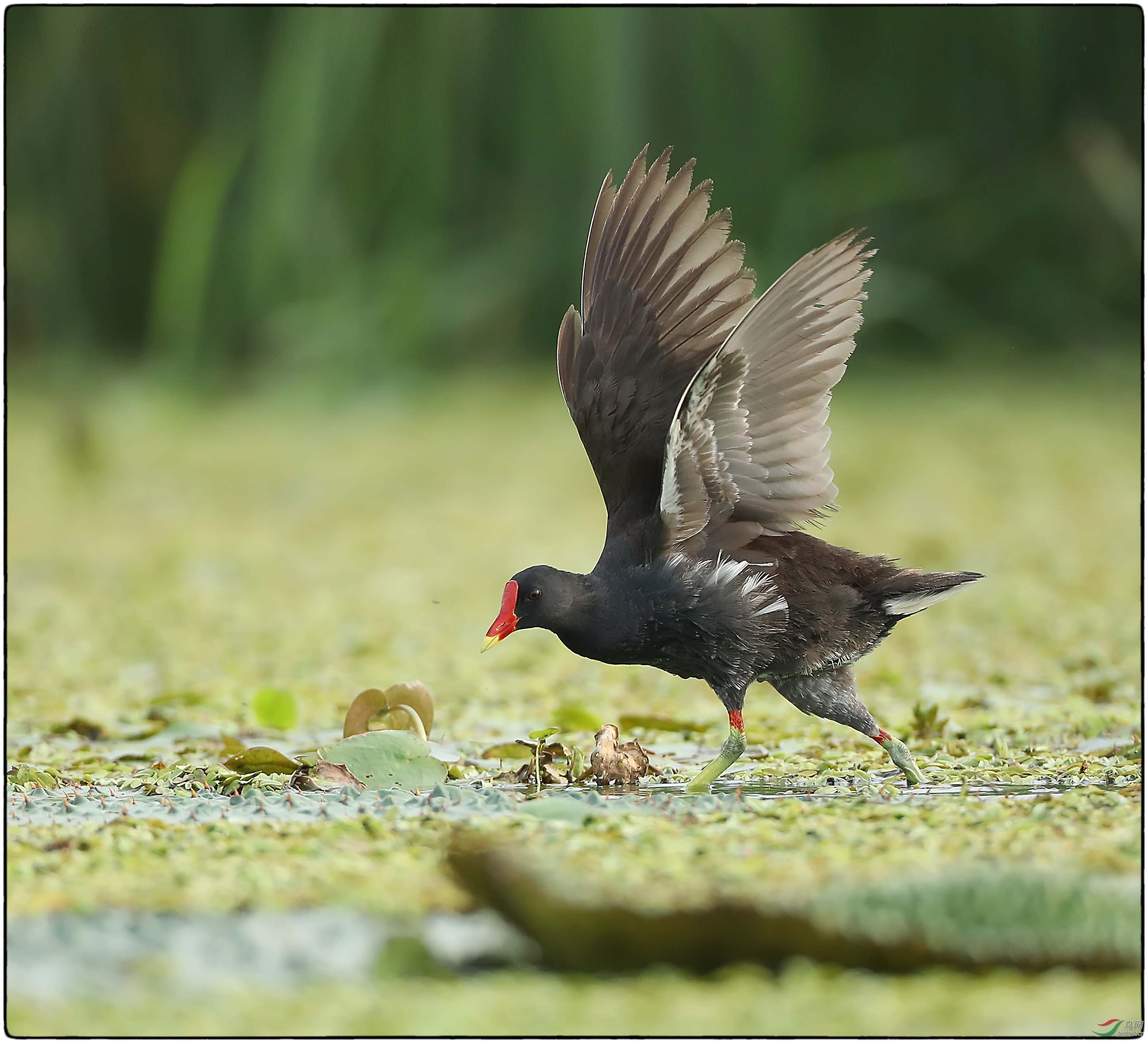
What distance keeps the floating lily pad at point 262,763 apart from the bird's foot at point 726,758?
33.1 inches

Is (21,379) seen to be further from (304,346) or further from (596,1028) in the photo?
(596,1028)

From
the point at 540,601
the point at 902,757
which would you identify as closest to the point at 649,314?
the point at 540,601

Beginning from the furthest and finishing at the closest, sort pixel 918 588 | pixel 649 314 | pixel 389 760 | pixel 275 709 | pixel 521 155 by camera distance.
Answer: pixel 521 155, pixel 275 709, pixel 649 314, pixel 918 588, pixel 389 760

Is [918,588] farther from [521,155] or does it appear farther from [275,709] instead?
[521,155]

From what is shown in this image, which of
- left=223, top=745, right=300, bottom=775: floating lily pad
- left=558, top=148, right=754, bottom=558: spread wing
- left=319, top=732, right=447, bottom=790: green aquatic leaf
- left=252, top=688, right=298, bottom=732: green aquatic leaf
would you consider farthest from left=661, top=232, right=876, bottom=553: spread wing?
left=252, top=688, right=298, bottom=732: green aquatic leaf

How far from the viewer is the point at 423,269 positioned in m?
8.45

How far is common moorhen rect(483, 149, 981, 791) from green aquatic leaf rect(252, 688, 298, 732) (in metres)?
0.76

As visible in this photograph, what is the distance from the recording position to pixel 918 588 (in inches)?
133

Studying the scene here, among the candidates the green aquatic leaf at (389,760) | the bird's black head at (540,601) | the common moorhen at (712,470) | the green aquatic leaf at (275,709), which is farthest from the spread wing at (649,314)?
the green aquatic leaf at (275,709)

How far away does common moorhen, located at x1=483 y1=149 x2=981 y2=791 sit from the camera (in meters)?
3.19

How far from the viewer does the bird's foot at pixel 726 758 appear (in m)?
3.22

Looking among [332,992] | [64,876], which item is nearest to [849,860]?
[332,992]

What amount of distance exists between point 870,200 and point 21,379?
5134mm

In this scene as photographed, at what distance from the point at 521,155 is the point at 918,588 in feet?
18.2
